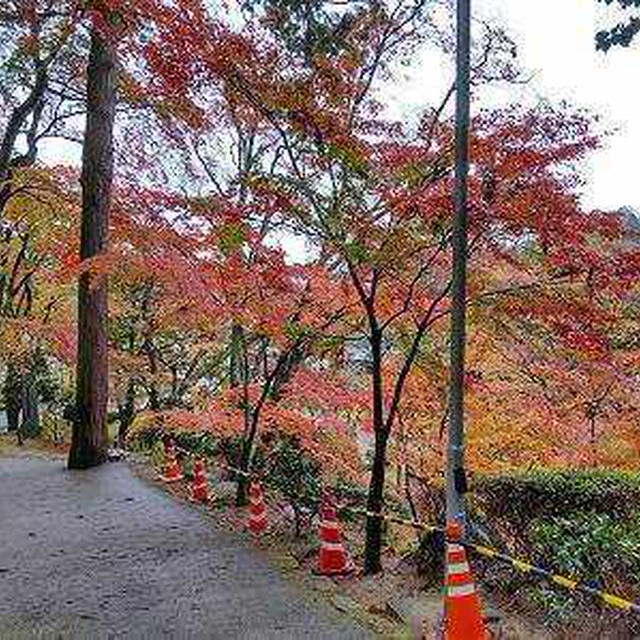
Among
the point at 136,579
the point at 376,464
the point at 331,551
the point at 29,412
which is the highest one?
the point at 376,464

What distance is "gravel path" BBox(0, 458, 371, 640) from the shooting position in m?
6.22

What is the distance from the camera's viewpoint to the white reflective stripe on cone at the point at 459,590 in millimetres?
5336

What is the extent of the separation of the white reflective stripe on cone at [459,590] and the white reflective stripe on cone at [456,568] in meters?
0.08

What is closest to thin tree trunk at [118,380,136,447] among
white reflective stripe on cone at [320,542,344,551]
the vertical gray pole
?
white reflective stripe on cone at [320,542,344,551]

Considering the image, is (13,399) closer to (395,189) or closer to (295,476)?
(295,476)

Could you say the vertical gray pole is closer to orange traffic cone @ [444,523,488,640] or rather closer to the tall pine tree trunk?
orange traffic cone @ [444,523,488,640]

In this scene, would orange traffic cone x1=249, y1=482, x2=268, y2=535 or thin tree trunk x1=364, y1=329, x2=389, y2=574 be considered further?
orange traffic cone x1=249, y1=482, x2=268, y2=535

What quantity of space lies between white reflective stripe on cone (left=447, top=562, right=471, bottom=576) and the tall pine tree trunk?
11.6 metres

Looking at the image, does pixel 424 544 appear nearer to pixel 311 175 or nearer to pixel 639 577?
pixel 639 577

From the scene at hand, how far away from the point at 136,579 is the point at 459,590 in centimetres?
344

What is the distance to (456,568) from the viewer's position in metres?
5.41

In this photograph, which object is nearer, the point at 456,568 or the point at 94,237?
the point at 456,568

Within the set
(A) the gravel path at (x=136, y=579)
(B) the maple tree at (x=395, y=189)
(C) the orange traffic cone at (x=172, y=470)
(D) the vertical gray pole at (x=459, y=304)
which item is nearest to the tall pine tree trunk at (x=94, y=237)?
(C) the orange traffic cone at (x=172, y=470)

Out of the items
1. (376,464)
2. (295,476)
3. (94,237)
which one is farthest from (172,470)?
(376,464)
